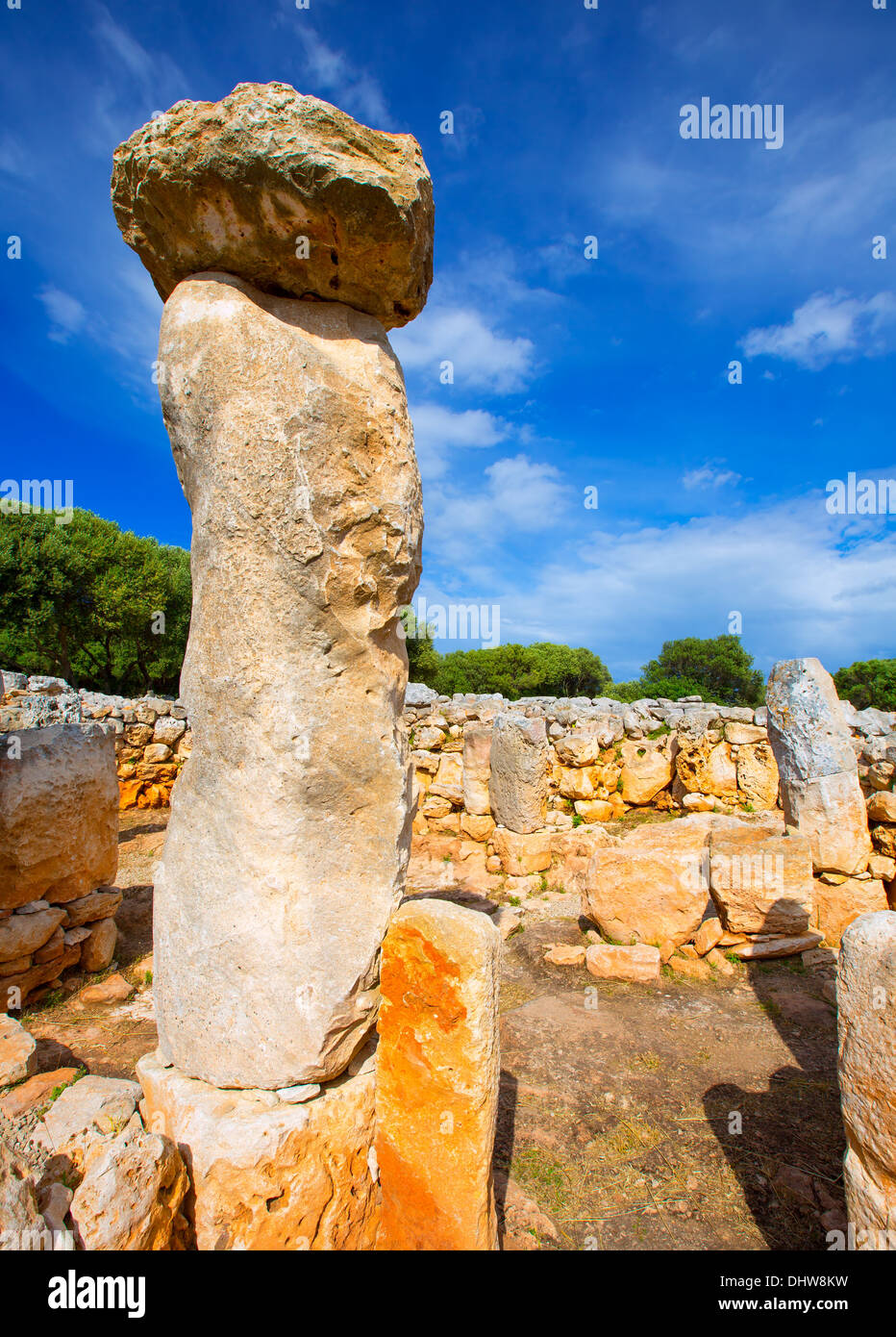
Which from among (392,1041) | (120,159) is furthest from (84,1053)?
(120,159)

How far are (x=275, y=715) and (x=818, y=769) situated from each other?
5.06m

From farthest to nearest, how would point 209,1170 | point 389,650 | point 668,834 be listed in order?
point 668,834
point 389,650
point 209,1170

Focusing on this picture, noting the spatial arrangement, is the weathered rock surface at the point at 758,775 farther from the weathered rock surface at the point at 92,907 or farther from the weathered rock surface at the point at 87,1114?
the weathered rock surface at the point at 87,1114

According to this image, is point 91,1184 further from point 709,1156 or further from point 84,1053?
point 709,1156

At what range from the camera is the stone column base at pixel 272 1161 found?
183 centimetres

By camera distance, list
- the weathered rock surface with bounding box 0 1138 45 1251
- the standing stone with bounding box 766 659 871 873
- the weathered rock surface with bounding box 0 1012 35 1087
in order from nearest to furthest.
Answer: the weathered rock surface with bounding box 0 1138 45 1251
the weathered rock surface with bounding box 0 1012 35 1087
the standing stone with bounding box 766 659 871 873

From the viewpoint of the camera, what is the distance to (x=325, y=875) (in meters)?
2.04

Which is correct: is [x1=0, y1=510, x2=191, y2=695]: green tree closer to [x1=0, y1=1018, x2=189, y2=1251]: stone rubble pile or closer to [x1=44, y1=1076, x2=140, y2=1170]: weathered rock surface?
[x1=44, y1=1076, x2=140, y2=1170]: weathered rock surface

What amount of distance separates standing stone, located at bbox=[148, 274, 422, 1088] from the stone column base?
0.27 feet

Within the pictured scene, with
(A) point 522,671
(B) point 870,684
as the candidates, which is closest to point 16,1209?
(B) point 870,684

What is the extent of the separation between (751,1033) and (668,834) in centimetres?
146

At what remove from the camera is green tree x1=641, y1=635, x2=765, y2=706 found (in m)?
30.8

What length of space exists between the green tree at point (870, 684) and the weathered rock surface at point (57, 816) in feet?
78.7

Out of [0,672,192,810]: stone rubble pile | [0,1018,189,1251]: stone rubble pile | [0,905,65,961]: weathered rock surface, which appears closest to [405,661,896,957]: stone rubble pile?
[0,905,65,961]: weathered rock surface
